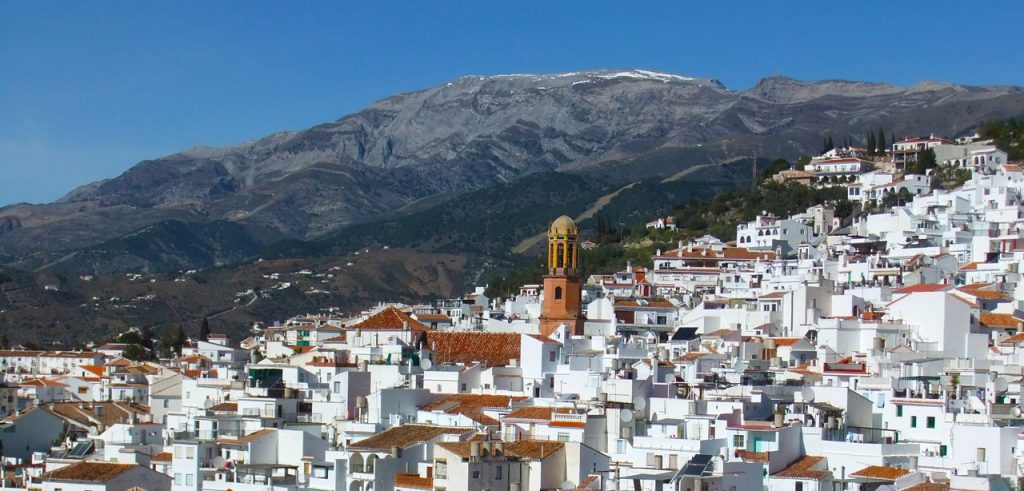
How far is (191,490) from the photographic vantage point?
40531 mm

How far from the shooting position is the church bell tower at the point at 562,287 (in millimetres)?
57688

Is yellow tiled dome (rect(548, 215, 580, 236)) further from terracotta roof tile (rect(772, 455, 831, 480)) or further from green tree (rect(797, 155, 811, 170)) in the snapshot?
green tree (rect(797, 155, 811, 170))

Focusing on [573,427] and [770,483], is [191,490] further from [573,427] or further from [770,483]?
[770,483]

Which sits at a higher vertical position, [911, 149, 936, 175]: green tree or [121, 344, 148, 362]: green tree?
[911, 149, 936, 175]: green tree

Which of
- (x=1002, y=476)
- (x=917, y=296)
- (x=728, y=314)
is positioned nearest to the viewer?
(x=1002, y=476)

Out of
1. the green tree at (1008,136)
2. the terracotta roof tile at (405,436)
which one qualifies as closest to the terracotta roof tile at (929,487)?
the terracotta roof tile at (405,436)

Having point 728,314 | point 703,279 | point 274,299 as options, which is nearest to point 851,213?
point 703,279

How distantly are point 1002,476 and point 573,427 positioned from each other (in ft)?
31.8

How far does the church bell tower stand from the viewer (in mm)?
57688

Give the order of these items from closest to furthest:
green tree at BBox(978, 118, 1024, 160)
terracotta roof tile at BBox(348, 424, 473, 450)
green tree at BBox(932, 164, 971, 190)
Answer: terracotta roof tile at BBox(348, 424, 473, 450), green tree at BBox(932, 164, 971, 190), green tree at BBox(978, 118, 1024, 160)

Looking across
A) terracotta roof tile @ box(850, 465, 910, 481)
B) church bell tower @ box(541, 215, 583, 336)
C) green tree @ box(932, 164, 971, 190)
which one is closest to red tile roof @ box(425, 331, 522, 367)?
church bell tower @ box(541, 215, 583, 336)

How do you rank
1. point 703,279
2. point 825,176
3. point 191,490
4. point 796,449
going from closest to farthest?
point 796,449, point 191,490, point 703,279, point 825,176

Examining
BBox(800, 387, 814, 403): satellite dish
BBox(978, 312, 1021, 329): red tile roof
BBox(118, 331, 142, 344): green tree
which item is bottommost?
BBox(118, 331, 142, 344): green tree

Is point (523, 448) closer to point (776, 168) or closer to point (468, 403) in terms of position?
point (468, 403)
